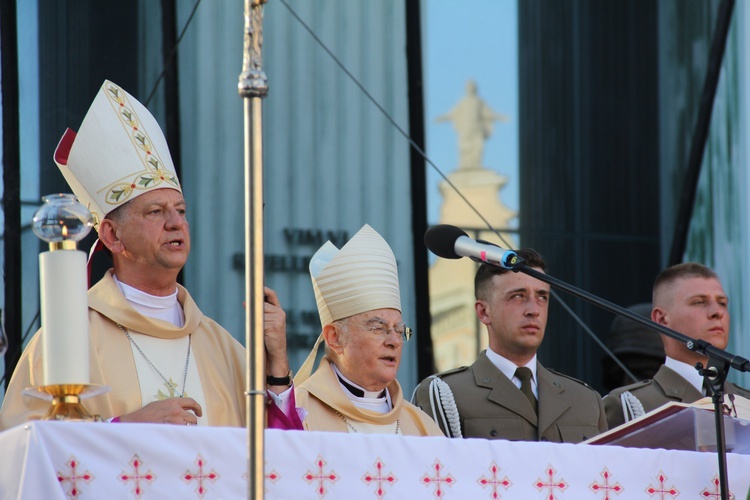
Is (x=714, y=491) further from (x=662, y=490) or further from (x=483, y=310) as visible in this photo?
(x=483, y=310)

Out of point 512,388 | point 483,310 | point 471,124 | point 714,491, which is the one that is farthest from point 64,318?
point 471,124

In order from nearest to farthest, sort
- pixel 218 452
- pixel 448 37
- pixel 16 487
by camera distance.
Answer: pixel 16 487
pixel 218 452
pixel 448 37

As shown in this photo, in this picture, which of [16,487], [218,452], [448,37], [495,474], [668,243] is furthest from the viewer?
[668,243]

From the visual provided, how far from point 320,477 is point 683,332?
2680 mm

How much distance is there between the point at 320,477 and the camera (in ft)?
10.3

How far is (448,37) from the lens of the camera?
24.6 feet

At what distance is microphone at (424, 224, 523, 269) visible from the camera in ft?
11.0

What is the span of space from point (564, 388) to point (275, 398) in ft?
5.13

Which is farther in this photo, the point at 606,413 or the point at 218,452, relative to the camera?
the point at 606,413

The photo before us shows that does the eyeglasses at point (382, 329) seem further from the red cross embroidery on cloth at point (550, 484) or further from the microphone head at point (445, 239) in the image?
the red cross embroidery on cloth at point (550, 484)

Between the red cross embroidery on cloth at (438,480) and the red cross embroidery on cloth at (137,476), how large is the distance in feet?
2.09

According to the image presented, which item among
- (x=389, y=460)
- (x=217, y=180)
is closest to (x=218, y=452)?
(x=389, y=460)

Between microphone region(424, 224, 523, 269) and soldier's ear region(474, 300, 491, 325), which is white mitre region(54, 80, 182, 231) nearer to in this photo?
microphone region(424, 224, 523, 269)

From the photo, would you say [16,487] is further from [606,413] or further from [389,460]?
[606,413]
